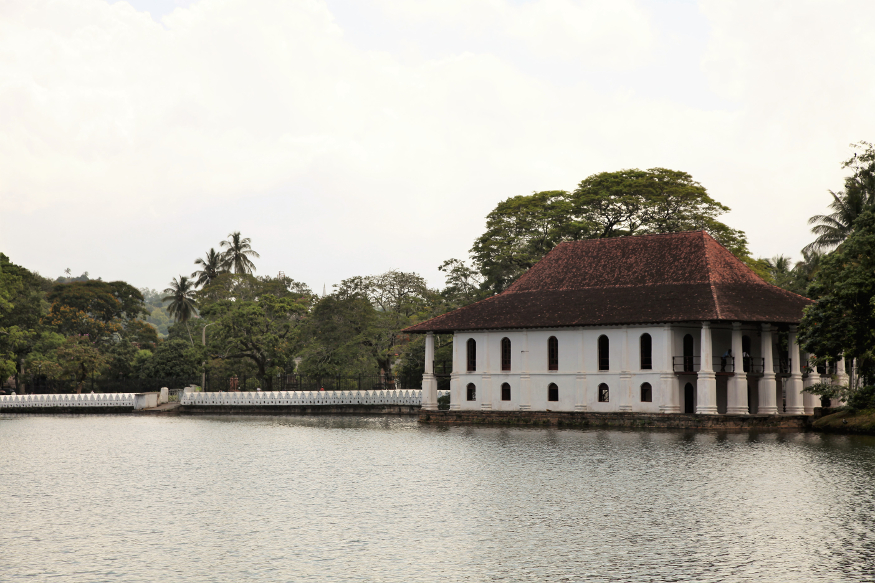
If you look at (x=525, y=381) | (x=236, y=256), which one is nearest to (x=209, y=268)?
(x=236, y=256)

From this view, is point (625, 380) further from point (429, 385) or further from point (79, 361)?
point (79, 361)

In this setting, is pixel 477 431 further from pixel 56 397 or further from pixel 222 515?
pixel 56 397

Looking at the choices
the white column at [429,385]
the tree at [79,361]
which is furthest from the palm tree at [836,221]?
the tree at [79,361]

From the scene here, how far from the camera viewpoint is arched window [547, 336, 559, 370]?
168 ft

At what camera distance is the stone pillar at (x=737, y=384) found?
1825 inches

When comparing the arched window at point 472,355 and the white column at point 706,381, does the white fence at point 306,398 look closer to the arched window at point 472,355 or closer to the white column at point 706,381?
the arched window at point 472,355

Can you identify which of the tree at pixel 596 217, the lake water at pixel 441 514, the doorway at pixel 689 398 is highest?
the tree at pixel 596 217

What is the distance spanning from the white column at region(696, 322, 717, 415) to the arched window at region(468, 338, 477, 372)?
13.2 m

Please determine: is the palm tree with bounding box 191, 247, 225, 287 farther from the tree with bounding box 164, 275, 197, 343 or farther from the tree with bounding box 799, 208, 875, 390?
the tree with bounding box 799, 208, 875, 390

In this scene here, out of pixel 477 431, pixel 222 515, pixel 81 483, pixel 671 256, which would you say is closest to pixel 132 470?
pixel 81 483

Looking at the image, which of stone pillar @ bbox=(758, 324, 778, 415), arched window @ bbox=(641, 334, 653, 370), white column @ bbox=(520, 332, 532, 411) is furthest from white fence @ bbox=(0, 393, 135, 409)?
stone pillar @ bbox=(758, 324, 778, 415)

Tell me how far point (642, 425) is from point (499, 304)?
12310 millimetres

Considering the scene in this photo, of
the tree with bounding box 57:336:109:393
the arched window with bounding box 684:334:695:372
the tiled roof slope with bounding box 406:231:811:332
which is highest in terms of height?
the tiled roof slope with bounding box 406:231:811:332

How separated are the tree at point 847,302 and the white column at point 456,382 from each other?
20689mm
